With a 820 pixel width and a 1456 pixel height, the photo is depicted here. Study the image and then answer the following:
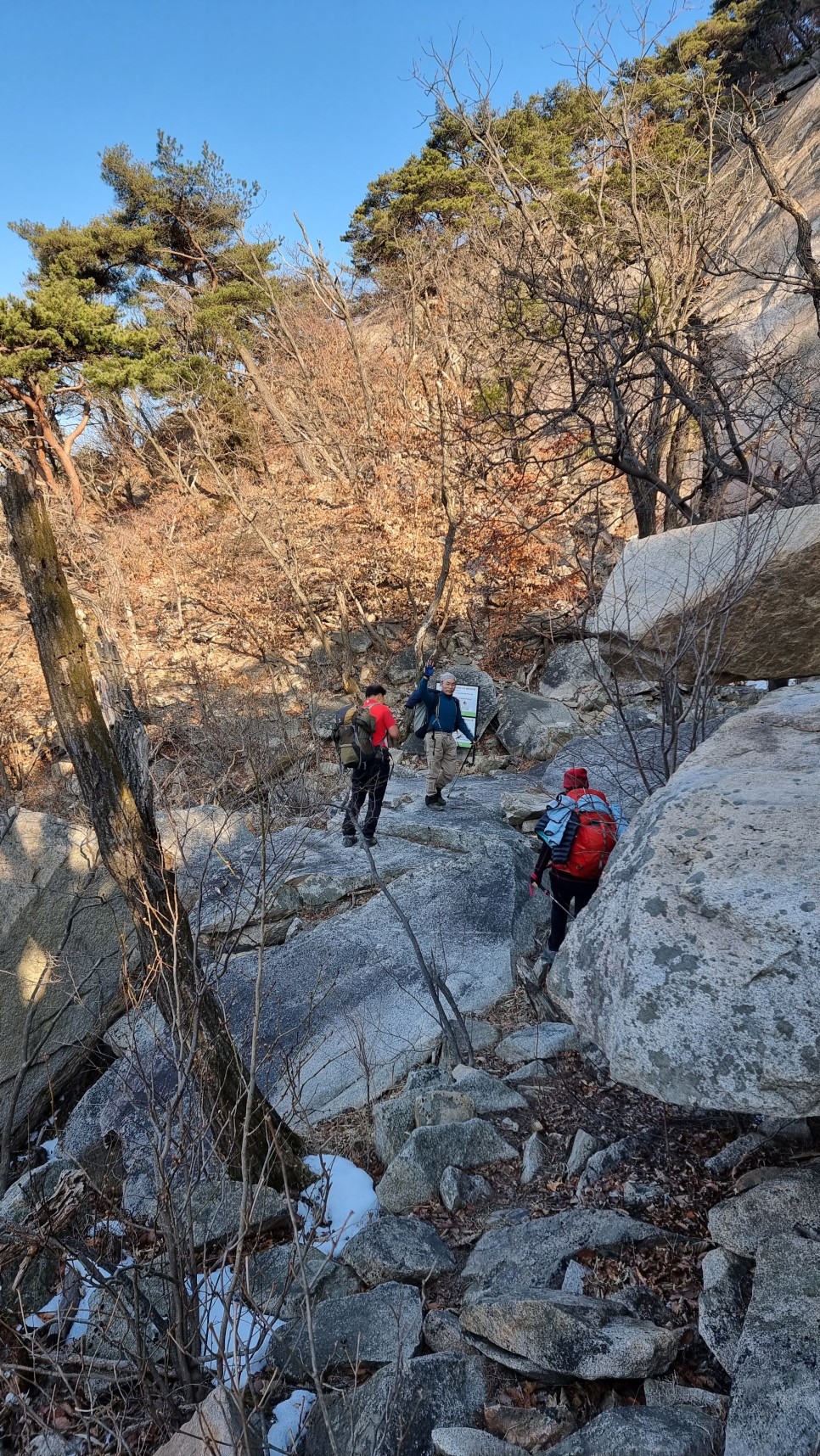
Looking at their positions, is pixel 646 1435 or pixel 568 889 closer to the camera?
pixel 646 1435

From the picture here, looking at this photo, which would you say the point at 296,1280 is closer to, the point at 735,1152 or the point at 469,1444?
the point at 469,1444

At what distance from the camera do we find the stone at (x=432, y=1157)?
448 centimetres

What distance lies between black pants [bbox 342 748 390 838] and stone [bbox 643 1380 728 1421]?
219 inches

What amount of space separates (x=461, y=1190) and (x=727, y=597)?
3859 millimetres

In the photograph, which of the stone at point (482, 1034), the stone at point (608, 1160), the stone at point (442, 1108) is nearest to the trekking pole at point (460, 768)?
the stone at point (482, 1034)

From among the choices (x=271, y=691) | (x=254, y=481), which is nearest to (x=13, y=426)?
(x=254, y=481)

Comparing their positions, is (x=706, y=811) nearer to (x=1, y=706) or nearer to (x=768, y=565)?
(x=768, y=565)

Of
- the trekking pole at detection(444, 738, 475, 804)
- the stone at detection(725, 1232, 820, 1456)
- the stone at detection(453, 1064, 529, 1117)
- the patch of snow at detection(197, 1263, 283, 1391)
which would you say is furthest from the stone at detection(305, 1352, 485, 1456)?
the trekking pole at detection(444, 738, 475, 804)

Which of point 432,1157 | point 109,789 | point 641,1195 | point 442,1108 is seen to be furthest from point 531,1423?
point 109,789

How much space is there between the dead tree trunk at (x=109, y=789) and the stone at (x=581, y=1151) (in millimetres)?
1573

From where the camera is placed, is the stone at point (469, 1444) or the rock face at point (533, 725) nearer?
the stone at point (469, 1444)

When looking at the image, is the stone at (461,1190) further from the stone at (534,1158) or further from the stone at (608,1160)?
the stone at (608,1160)

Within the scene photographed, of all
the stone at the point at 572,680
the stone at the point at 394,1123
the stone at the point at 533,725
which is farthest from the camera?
the stone at the point at 572,680

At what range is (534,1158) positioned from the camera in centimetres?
439
